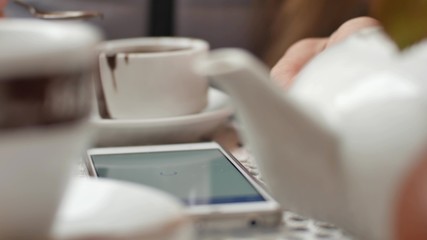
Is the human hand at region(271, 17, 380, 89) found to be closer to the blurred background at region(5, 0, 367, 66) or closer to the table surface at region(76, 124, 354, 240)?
the table surface at region(76, 124, 354, 240)

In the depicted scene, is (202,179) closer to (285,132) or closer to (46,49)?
(285,132)

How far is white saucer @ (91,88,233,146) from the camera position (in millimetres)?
640

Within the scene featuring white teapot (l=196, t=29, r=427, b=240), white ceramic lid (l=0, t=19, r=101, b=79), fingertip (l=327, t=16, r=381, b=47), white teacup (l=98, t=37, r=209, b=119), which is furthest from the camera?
white teacup (l=98, t=37, r=209, b=119)

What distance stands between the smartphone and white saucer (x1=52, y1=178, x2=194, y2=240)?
74 mm

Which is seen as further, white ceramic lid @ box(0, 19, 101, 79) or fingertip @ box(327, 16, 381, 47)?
fingertip @ box(327, 16, 381, 47)

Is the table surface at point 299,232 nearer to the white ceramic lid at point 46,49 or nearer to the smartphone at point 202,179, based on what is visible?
the smartphone at point 202,179

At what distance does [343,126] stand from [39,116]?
0.17 m

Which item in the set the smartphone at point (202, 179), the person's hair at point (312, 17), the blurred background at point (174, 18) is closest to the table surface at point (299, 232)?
the smartphone at point (202, 179)

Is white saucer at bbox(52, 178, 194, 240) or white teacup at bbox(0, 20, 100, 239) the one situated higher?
white teacup at bbox(0, 20, 100, 239)

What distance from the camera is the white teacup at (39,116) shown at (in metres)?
0.27

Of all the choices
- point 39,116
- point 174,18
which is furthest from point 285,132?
point 174,18

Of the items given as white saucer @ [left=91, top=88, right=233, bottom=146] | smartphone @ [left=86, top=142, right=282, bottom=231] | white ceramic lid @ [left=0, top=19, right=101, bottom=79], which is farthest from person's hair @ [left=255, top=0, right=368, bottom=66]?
white ceramic lid @ [left=0, top=19, right=101, bottom=79]

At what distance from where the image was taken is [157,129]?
0.65m

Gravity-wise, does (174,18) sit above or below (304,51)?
below
